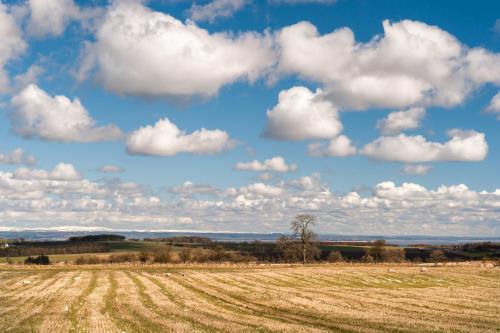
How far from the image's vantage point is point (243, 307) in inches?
1645

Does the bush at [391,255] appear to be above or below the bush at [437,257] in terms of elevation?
above

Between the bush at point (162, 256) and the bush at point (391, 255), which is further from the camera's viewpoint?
the bush at point (391, 255)

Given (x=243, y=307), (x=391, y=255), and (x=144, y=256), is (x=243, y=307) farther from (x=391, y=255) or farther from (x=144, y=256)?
(x=391, y=255)

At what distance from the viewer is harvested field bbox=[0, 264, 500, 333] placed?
3136 centimetres

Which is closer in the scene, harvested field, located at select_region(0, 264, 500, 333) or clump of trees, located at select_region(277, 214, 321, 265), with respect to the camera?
harvested field, located at select_region(0, 264, 500, 333)

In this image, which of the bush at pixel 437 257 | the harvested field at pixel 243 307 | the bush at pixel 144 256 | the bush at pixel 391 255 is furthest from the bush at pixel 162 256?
the bush at pixel 437 257

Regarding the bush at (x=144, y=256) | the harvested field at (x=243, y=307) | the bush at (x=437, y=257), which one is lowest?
the bush at (x=437, y=257)

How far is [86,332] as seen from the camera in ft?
95.8

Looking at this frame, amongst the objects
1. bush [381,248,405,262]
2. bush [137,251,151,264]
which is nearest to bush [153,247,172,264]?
bush [137,251,151,264]

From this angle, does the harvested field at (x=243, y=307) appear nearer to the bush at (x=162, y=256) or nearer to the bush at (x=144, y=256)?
the bush at (x=162, y=256)

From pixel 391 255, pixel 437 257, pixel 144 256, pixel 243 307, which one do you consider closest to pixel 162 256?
pixel 144 256

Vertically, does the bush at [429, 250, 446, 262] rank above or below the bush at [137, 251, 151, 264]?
below

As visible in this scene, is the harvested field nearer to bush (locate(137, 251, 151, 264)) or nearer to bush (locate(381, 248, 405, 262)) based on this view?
bush (locate(137, 251, 151, 264))

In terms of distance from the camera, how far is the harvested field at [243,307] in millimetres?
31359
